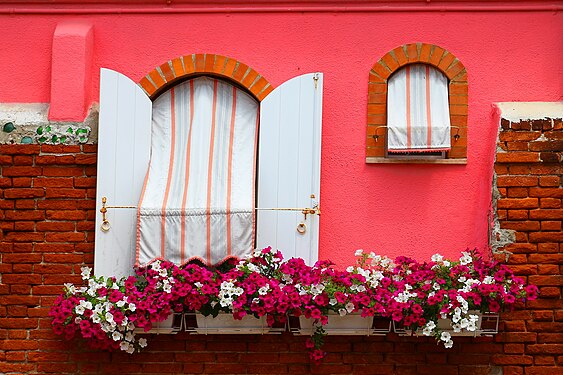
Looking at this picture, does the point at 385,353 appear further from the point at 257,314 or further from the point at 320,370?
the point at 257,314

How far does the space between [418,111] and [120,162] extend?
2190 mm

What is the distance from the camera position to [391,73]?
6.94 meters

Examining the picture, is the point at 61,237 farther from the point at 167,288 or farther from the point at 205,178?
the point at 205,178

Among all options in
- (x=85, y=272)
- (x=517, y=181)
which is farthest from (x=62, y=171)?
(x=517, y=181)

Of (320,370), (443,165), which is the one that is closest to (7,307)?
(320,370)

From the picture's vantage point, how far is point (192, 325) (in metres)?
6.71

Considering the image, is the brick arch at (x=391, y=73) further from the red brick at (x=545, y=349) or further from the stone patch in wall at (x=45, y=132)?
the stone patch in wall at (x=45, y=132)

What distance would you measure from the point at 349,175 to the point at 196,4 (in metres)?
1.75

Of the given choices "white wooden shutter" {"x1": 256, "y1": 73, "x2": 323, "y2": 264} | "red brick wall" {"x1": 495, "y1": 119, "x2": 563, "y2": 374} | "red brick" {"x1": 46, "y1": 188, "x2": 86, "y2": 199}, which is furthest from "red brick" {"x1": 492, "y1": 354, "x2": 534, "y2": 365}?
"red brick" {"x1": 46, "y1": 188, "x2": 86, "y2": 199}

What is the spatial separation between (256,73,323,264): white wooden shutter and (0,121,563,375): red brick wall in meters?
0.72

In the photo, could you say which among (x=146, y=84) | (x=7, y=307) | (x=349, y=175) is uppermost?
(x=146, y=84)

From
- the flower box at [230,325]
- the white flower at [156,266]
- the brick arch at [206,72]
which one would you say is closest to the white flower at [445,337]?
the flower box at [230,325]

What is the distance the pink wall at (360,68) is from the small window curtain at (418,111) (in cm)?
20

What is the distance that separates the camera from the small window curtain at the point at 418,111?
6.76m
